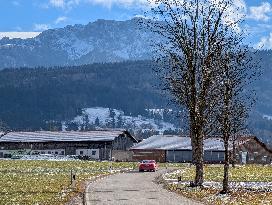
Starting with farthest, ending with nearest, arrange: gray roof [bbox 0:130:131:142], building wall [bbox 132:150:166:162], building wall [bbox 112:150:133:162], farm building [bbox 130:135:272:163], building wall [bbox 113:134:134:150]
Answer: building wall [bbox 113:134:134:150] < gray roof [bbox 0:130:131:142] < building wall [bbox 112:150:133:162] < building wall [bbox 132:150:166:162] < farm building [bbox 130:135:272:163]

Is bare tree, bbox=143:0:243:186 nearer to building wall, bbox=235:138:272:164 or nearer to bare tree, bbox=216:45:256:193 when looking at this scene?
bare tree, bbox=216:45:256:193

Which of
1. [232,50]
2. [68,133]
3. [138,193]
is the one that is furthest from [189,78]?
[68,133]

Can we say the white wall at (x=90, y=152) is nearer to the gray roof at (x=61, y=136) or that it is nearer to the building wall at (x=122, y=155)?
the gray roof at (x=61, y=136)

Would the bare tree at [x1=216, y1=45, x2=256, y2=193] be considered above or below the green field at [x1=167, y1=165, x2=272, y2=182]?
above

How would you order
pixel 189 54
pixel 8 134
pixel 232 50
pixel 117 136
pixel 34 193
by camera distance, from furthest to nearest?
pixel 8 134 < pixel 117 136 < pixel 189 54 < pixel 232 50 < pixel 34 193

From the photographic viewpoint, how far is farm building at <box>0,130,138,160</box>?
128m

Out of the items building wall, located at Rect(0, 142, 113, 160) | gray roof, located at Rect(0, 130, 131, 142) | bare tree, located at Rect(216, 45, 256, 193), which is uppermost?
bare tree, located at Rect(216, 45, 256, 193)

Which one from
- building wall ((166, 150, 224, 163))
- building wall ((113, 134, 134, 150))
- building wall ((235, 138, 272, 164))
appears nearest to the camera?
building wall ((166, 150, 224, 163))

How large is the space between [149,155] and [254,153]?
2357 centimetres

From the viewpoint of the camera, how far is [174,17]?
3834 cm

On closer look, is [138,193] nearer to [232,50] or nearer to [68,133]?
[232,50]

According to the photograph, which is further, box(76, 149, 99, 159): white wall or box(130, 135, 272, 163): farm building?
box(76, 149, 99, 159): white wall

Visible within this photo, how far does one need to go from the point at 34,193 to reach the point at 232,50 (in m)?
14.8

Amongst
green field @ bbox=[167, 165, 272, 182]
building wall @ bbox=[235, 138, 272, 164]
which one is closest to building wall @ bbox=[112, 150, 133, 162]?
building wall @ bbox=[235, 138, 272, 164]
